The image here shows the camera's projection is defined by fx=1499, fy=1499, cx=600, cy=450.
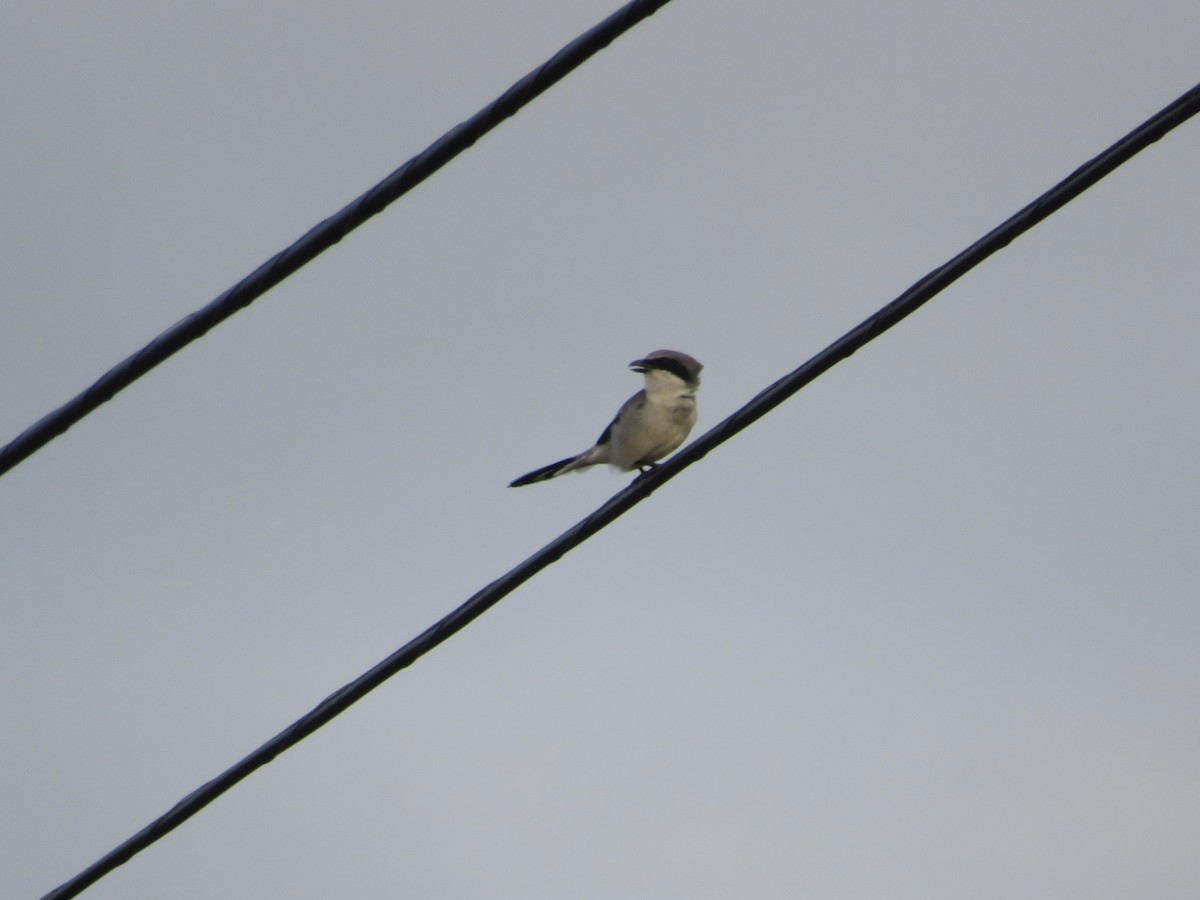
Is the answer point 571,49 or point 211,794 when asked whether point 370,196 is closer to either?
point 571,49

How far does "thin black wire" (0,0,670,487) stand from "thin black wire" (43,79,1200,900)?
1.13 metres

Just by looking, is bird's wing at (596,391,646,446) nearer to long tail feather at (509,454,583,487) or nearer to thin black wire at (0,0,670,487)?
long tail feather at (509,454,583,487)

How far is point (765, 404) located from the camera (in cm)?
448

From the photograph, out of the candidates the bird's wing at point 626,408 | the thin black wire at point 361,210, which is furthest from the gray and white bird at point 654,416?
the thin black wire at point 361,210

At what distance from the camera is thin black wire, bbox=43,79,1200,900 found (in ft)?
12.7

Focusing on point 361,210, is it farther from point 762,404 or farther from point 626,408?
point 626,408

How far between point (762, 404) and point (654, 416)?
4110 millimetres

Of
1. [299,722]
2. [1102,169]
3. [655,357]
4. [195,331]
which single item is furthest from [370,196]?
[655,357]

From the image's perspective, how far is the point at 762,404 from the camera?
14.7 feet

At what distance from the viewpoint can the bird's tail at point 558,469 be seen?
9.07 m

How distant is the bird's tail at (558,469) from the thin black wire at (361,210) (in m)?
5.60

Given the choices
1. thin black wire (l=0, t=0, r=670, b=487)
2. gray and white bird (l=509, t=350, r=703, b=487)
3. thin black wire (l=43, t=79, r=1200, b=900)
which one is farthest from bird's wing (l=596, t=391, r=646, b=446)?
thin black wire (l=0, t=0, r=670, b=487)

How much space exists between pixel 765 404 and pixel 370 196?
A: 155cm

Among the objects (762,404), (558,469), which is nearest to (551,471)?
(558,469)
